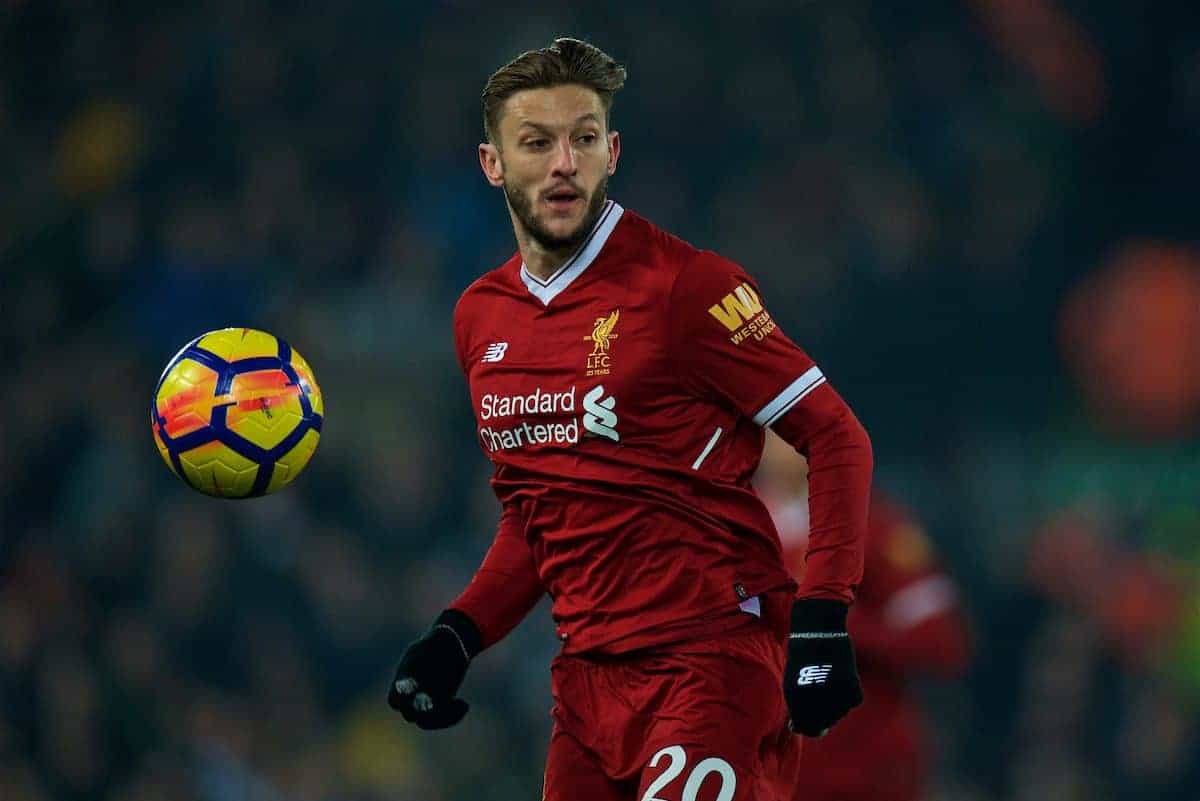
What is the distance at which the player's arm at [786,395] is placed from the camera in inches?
128

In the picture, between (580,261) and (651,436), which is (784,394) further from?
(580,261)

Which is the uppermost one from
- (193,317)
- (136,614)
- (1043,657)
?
(193,317)

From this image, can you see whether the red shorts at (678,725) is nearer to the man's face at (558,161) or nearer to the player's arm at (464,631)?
the player's arm at (464,631)

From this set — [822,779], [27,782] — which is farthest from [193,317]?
[822,779]

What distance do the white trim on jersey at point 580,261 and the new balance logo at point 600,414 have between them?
0.90 ft

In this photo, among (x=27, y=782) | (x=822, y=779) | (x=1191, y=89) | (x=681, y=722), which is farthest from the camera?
(x=1191, y=89)

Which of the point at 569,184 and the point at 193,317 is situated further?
the point at 193,317

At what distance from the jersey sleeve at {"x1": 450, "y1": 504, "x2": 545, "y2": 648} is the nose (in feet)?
2.39

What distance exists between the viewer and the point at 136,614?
8.48 m

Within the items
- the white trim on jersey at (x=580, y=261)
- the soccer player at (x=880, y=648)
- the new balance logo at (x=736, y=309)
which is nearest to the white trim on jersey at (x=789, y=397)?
the new balance logo at (x=736, y=309)

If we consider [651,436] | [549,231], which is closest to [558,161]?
[549,231]

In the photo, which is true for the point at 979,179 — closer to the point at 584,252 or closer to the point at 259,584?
the point at 259,584

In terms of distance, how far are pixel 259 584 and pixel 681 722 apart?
5.63 metres

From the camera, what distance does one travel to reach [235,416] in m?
3.89
